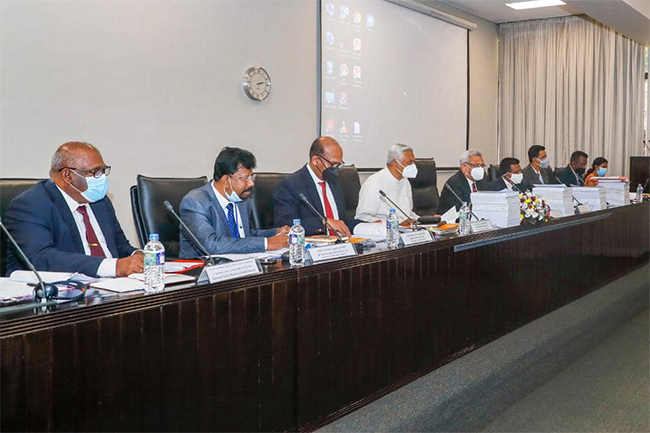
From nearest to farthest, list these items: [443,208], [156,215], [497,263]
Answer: [156,215] → [497,263] → [443,208]

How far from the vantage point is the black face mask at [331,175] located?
3.32 metres

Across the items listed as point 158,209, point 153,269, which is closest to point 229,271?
point 153,269

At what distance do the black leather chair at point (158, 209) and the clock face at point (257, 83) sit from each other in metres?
1.99

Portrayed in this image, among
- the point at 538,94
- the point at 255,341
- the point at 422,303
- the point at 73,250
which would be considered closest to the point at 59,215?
the point at 73,250

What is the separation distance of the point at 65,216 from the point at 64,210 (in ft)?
0.07

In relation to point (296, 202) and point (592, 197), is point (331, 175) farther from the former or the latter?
point (592, 197)

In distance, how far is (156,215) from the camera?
2.62 m

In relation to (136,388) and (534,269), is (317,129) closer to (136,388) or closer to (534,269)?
(534,269)

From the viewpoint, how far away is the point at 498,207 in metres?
3.22

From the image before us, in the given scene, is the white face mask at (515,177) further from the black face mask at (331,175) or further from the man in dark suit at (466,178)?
the black face mask at (331,175)

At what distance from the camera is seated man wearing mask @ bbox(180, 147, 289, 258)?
2430 millimetres

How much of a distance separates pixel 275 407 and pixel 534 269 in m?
1.95

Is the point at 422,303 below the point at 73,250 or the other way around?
below

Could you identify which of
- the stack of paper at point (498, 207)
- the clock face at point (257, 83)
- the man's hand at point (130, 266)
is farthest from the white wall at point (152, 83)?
the stack of paper at point (498, 207)
